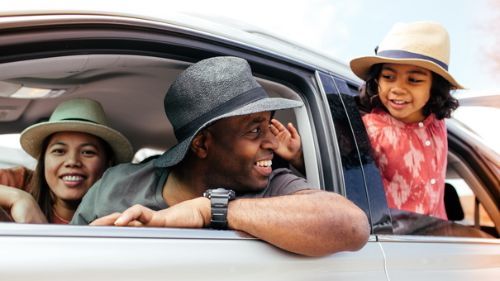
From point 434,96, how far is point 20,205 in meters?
1.85

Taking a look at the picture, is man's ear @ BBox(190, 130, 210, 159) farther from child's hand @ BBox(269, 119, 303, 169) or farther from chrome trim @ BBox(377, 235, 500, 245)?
chrome trim @ BBox(377, 235, 500, 245)

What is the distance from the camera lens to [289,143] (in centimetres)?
253

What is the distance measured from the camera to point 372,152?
259 centimetres

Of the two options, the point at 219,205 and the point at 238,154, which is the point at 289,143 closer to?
the point at 238,154

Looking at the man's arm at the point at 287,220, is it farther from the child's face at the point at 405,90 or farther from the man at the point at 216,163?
the child's face at the point at 405,90

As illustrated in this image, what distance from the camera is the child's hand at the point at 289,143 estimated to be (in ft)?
8.27

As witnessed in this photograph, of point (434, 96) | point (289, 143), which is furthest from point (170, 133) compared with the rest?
point (434, 96)

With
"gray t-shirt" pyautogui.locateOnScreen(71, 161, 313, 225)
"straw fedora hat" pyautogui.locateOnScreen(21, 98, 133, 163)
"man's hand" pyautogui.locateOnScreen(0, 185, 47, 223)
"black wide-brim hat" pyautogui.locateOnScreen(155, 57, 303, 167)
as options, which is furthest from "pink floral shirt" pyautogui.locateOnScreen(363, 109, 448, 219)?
"man's hand" pyautogui.locateOnScreen(0, 185, 47, 223)

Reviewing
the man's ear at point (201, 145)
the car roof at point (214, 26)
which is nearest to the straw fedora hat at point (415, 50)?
the car roof at point (214, 26)

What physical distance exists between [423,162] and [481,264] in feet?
1.54

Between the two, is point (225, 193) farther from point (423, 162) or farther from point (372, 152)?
point (423, 162)

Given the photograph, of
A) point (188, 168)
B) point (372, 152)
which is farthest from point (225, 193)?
point (372, 152)

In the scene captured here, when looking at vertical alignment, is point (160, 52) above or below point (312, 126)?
above

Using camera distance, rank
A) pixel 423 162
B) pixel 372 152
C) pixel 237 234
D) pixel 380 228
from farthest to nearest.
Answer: pixel 423 162
pixel 372 152
pixel 380 228
pixel 237 234
